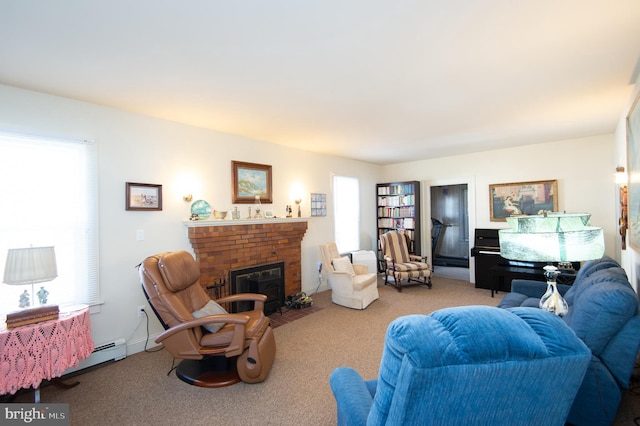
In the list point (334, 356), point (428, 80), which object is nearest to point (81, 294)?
point (334, 356)

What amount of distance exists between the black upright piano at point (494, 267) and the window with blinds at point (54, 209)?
547 centimetres

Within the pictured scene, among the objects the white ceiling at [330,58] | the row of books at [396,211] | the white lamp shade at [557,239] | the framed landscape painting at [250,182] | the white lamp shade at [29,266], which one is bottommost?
the white lamp shade at [29,266]

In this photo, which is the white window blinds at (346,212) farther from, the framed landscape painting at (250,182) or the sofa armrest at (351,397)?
the sofa armrest at (351,397)

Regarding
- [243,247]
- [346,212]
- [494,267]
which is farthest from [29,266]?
[494,267]

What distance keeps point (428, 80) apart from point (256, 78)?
4.71 feet

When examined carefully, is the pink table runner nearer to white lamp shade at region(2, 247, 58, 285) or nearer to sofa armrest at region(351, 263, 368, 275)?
white lamp shade at region(2, 247, 58, 285)

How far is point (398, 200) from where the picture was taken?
Result: 22.0ft

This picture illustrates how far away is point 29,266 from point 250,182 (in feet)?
8.49

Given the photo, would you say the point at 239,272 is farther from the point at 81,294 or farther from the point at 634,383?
the point at 634,383

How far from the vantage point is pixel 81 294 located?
295 cm

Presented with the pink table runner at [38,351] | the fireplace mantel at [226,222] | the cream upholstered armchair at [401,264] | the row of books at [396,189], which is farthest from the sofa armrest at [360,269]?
the pink table runner at [38,351]

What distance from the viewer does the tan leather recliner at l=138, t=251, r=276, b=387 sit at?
2500 millimetres

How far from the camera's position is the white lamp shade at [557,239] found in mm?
1635

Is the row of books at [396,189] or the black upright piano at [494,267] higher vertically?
the row of books at [396,189]
